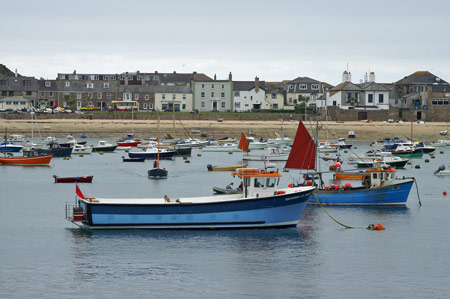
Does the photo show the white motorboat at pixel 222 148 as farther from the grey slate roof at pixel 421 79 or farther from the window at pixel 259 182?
the window at pixel 259 182

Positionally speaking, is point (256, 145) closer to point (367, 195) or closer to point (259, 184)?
point (367, 195)

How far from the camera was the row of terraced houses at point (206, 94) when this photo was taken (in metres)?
173

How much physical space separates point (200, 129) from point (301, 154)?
8808 cm

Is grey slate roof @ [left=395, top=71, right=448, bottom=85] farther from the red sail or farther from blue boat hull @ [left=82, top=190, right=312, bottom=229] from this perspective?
blue boat hull @ [left=82, top=190, right=312, bottom=229]

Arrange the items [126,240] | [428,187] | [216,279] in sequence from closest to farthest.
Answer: [216,279] → [126,240] → [428,187]

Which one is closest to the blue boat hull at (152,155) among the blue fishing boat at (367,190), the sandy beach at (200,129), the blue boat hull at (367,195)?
the sandy beach at (200,129)

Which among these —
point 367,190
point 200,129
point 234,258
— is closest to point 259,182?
point 234,258

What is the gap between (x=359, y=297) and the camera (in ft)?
128

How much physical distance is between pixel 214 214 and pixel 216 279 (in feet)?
29.6

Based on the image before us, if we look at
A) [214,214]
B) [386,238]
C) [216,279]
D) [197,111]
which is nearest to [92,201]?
[214,214]

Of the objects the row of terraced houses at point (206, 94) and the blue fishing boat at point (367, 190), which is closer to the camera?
the blue fishing boat at point (367, 190)

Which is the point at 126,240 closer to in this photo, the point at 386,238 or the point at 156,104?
the point at 386,238

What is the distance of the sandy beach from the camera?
14938cm

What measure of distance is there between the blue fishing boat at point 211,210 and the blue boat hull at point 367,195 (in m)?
12.2
